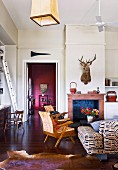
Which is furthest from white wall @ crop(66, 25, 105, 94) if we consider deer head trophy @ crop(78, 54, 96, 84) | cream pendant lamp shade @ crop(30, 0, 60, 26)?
cream pendant lamp shade @ crop(30, 0, 60, 26)

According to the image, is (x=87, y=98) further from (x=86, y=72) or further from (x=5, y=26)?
(x=5, y=26)

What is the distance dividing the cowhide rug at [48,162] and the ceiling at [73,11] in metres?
4.09

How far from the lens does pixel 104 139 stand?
3.81 metres

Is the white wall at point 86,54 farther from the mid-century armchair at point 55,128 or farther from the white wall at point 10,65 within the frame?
the mid-century armchair at point 55,128

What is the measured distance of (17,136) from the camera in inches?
237

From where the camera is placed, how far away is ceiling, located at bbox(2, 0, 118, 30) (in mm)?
5973

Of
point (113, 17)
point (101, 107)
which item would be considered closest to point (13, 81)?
A: point (101, 107)

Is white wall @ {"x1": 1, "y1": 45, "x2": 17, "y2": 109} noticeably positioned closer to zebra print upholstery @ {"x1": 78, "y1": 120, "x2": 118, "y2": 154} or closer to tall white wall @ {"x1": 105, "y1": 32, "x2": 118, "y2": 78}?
tall white wall @ {"x1": 105, "y1": 32, "x2": 118, "y2": 78}

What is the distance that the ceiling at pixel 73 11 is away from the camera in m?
5.97

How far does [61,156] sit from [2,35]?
4.39m

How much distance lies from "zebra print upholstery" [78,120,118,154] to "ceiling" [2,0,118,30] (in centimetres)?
365

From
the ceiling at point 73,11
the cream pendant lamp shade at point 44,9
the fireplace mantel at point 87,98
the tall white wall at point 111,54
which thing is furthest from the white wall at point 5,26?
the tall white wall at point 111,54

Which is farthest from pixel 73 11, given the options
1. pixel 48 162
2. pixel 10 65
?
pixel 48 162

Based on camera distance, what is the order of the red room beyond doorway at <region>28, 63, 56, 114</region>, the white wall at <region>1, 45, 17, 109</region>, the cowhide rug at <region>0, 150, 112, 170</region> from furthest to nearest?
the red room beyond doorway at <region>28, 63, 56, 114</region> < the white wall at <region>1, 45, 17, 109</region> < the cowhide rug at <region>0, 150, 112, 170</region>
